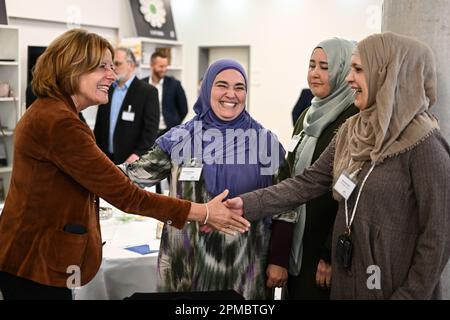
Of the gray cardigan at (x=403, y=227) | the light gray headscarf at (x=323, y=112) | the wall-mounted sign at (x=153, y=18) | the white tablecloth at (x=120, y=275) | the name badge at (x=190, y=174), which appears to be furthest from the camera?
the wall-mounted sign at (x=153, y=18)

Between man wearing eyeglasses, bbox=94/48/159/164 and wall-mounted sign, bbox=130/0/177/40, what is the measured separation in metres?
3.65

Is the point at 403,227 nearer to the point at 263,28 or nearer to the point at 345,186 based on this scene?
the point at 345,186

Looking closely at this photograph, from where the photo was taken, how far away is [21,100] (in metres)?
7.01

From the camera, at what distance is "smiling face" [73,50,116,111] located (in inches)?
80.0

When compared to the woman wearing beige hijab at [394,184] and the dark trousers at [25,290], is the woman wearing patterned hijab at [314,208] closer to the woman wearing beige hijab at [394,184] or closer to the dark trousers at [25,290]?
the woman wearing beige hijab at [394,184]

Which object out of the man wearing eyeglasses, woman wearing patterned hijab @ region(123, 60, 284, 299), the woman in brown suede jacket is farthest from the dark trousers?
the man wearing eyeglasses

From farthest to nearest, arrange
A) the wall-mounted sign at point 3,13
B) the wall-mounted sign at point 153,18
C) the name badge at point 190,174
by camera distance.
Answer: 1. the wall-mounted sign at point 153,18
2. the wall-mounted sign at point 3,13
3. the name badge at point 190,174

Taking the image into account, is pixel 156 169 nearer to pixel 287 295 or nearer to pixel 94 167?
pixel 94 167

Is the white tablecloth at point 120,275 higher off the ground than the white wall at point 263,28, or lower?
lower

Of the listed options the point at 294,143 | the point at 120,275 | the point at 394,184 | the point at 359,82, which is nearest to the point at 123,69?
the point at 120,275

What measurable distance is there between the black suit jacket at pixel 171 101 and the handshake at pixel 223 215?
5117mm

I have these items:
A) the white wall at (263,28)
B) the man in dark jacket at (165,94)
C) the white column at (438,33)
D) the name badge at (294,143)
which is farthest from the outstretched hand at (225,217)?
the white wall at (263,28)

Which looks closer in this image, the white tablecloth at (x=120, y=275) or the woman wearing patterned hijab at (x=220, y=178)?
the woman wearing patterned hijab at (x=220, y=178)

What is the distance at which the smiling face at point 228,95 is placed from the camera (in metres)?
2.42
